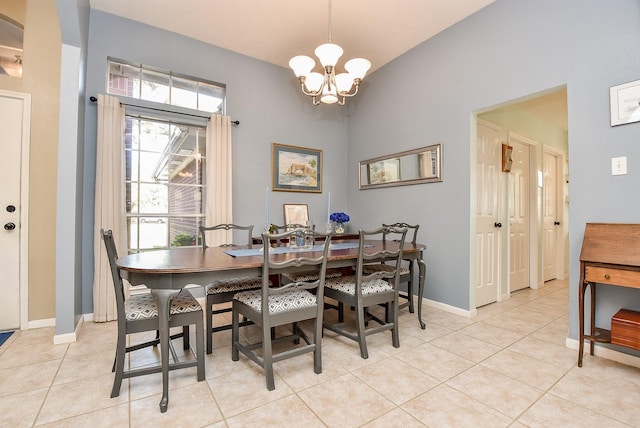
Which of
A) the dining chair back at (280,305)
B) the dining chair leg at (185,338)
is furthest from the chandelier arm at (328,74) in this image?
A: the dining chair leg at (185,338)

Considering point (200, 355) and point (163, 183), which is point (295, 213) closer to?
point (163, 183)

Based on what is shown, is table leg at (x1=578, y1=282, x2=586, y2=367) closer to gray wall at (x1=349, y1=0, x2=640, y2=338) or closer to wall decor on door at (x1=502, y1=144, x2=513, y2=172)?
gray wall at (x1=349, y1=0, x2=640, y2=338)

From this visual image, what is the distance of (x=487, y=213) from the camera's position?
3420mm

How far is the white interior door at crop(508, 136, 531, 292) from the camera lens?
12.9 feet

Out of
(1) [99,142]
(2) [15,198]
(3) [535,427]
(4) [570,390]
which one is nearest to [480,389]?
(3) [535,427]

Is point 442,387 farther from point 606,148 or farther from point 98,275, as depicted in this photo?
point 98,275

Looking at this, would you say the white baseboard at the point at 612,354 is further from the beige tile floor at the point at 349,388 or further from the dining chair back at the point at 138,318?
the dining chair back at the point at 138,318

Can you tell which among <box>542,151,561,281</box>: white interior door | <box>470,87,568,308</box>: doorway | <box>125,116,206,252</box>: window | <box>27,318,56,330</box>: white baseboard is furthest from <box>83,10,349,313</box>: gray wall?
<box>542,151,561,281</box>: white interior door

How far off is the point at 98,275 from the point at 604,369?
4.11 meters

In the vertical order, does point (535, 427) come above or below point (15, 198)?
below

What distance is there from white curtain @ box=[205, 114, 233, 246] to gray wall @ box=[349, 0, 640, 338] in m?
1.89

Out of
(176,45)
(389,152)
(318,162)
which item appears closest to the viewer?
(176,45)

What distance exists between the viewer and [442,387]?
177cm

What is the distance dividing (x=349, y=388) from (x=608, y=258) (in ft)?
6.00
